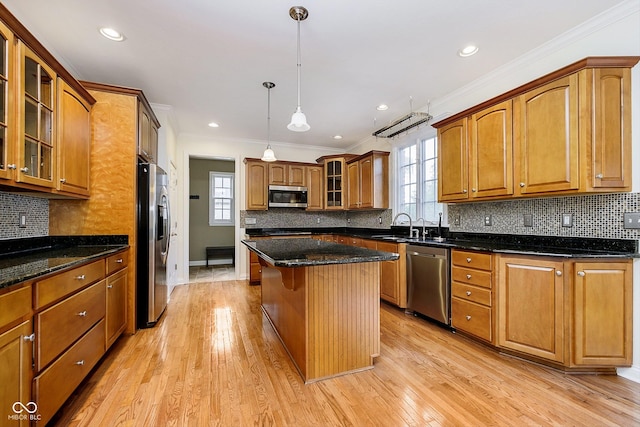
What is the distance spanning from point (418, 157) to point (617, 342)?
2.79 m

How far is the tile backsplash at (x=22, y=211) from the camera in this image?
207 cm

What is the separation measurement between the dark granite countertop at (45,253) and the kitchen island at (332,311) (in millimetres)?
1164

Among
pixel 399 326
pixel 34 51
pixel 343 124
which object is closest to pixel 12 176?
pixel 34 51

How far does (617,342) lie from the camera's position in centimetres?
A: 200

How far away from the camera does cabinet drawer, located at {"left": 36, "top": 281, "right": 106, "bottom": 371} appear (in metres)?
1.44

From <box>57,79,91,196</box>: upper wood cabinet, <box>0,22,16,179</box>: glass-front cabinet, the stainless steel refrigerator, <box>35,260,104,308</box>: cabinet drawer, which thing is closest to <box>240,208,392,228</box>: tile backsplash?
the stainless steel refrigerator

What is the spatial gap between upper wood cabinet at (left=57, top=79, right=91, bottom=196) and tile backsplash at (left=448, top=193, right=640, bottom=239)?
153 inches

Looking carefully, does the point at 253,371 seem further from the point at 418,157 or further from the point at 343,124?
Result: the point at 343,124

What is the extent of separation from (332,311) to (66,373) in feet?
5.31

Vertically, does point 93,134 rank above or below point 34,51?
below

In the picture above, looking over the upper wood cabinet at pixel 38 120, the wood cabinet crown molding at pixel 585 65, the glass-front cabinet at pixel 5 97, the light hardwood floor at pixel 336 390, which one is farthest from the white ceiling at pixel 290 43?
the light hardwood floor at pixel 336 390

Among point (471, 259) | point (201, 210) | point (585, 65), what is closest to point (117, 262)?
point (471, 259)

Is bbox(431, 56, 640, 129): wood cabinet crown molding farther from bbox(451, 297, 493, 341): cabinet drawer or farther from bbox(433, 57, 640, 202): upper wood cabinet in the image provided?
bbox(451, 297, 493, 341): cabinet drawer

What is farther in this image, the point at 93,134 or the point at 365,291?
the point at 93,134
